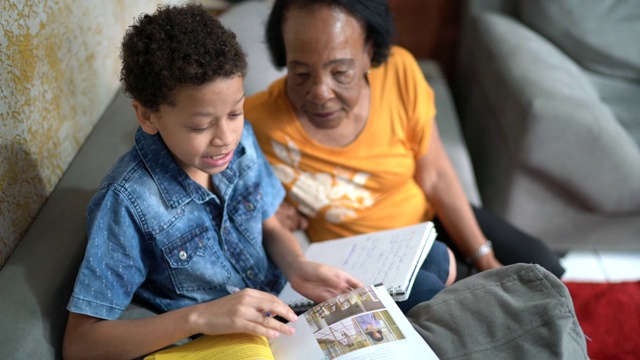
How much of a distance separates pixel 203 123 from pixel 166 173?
5.4 inches

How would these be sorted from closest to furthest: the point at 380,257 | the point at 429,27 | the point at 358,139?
the point at 380,257
the point at 358,139
the point at 429,27

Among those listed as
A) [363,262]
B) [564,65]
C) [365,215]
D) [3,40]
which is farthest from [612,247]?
[3,40]

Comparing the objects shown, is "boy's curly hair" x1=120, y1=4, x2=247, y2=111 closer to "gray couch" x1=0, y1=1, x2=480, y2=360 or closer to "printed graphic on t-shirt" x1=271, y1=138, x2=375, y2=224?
"gray couch" x1=0, y1=1, x2=480, y2=360

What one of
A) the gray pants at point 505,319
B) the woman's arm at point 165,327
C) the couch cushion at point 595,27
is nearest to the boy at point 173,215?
the woman's arm at point 165,327

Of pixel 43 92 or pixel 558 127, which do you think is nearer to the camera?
pixel 43 92

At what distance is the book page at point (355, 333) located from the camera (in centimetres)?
89

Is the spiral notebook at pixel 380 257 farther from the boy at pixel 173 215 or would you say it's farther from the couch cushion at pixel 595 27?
the couch cushion at pixel 595 27

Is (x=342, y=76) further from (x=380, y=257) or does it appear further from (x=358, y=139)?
(x=380, y=257)

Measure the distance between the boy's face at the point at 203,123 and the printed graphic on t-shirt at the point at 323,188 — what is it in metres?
0.37

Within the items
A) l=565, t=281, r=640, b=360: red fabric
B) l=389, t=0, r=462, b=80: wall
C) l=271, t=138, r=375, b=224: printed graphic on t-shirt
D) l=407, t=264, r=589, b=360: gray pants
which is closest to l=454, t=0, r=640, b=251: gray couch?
l=389, t=0, r=462, b=80: wall

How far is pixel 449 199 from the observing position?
4.82ft

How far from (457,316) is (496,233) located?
62 cm

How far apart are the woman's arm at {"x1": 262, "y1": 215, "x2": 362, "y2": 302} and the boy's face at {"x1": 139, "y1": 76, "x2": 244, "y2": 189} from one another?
24cm

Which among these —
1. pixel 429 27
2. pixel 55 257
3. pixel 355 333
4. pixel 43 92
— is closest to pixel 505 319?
pixel 355 333
